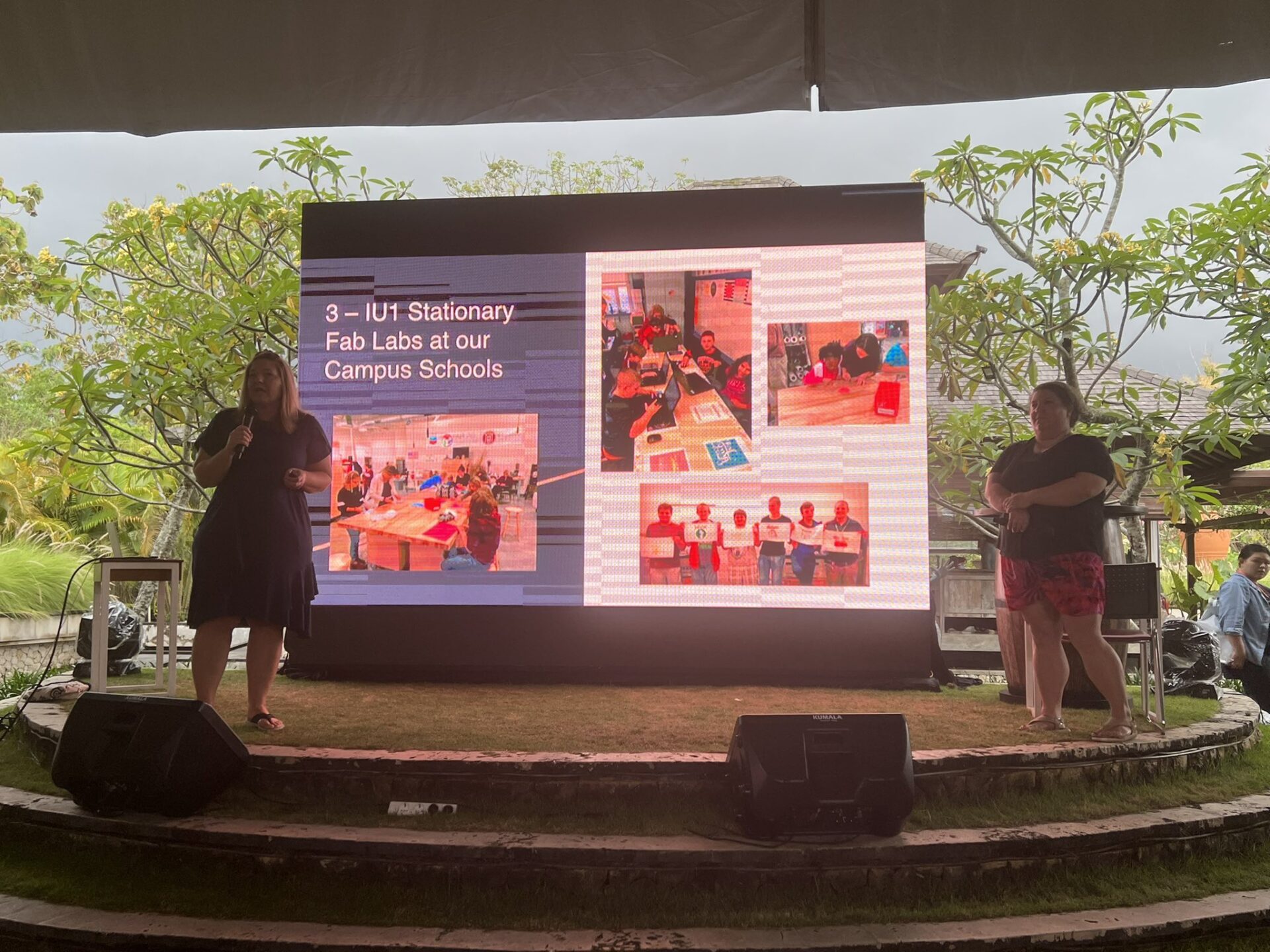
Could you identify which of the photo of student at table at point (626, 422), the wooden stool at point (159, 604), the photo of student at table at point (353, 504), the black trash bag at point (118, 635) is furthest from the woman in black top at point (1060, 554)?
the black trash bag at point (118, 635)

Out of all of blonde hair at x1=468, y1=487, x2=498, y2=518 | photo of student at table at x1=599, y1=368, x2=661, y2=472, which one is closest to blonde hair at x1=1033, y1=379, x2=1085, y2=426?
photo of student at table at x1=599, y1=368, x2=661, y2=472

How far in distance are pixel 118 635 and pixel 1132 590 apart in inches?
200

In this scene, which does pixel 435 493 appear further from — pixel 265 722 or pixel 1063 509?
pixel 1063 509

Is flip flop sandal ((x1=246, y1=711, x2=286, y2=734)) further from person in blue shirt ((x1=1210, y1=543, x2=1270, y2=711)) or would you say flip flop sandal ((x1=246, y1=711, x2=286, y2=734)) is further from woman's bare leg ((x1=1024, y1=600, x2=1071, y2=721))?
person in blue shirt ((x1=1210, y1=543, x2=1270, y2=711))

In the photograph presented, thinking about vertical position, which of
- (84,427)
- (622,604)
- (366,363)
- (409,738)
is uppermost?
(366,363)

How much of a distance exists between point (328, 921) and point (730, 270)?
3.73 metres

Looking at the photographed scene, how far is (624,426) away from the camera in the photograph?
4988mm

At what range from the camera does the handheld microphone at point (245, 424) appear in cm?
352

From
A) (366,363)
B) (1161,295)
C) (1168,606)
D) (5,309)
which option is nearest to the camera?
(1161,295)

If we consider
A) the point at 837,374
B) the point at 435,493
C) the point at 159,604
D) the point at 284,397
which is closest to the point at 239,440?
the point at 284,397

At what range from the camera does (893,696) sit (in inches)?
178

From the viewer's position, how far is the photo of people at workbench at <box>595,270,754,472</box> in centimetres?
493

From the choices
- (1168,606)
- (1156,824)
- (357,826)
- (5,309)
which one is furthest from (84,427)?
(1168,606)

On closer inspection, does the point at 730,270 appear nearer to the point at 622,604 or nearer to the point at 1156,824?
the point at 622,604
